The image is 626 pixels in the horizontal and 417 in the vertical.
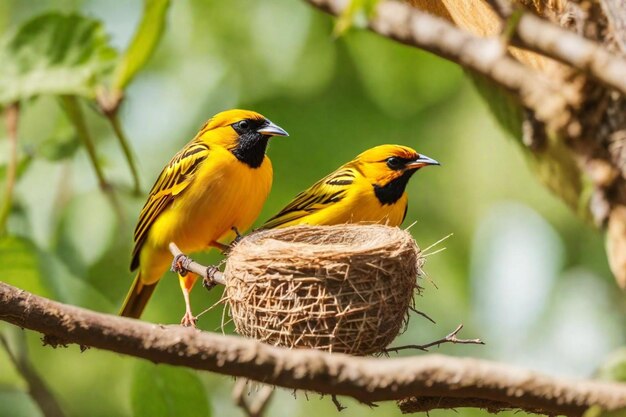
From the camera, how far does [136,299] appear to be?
210 inches

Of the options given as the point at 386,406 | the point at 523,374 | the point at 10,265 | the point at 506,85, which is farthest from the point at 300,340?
the point at 386,406

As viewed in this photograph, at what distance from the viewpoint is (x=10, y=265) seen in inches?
161

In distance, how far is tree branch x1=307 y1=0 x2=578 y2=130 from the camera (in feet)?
5.35

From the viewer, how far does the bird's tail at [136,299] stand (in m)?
5.25

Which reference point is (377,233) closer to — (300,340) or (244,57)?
(300,340)

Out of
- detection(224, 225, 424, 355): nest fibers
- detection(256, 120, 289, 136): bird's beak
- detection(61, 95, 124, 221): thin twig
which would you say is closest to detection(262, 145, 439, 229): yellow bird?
detection(256, 120, 289, 136): bird's beak

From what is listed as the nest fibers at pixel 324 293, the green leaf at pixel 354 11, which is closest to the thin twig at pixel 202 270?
the nest fibers at pixel 324 293

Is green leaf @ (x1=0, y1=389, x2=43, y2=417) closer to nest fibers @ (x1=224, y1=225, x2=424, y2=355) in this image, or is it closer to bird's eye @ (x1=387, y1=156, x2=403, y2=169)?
bird's eye @ (x1=387, y1=156, x2=403, y2=169)

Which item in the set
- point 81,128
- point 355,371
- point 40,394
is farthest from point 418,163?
point 355,371

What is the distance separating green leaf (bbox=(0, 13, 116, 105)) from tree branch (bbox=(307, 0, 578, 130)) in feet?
8.14

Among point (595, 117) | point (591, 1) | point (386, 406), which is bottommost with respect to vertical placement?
point (386, 406)

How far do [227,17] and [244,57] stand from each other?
0.88 feet

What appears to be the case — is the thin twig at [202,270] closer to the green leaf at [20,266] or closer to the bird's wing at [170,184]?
the green leaf at [20,266]

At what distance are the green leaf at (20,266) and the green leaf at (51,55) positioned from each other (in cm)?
58
